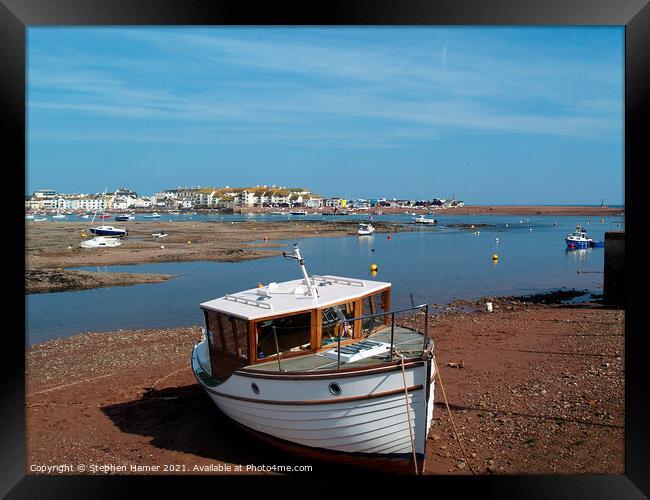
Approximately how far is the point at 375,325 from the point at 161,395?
381cm

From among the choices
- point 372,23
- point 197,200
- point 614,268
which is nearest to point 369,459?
point 372,23

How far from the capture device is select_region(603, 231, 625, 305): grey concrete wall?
49.7 ft

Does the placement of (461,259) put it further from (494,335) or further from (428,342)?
(428,342)

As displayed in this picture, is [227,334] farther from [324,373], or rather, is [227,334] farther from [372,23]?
[372,23]

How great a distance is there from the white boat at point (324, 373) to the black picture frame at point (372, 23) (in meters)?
0.62

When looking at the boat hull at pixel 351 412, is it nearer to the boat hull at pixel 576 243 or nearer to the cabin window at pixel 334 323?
the cabin window at pixel 334 323

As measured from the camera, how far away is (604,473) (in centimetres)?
571

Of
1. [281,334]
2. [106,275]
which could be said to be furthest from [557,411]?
[106,275]

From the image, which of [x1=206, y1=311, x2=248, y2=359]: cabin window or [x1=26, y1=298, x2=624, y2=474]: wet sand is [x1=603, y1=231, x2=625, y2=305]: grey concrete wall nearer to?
[x1=26, y1=298, x2=624, y2=474]: wet sand

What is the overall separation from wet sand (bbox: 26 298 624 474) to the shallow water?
196 centimetres

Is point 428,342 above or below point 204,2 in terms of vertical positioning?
below

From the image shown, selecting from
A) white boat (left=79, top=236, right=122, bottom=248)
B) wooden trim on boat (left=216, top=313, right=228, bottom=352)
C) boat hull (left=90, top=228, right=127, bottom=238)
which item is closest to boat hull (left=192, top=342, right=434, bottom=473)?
wooden trim on boat (left=216, top=313, right=228, bottom=352)

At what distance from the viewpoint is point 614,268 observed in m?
16.0

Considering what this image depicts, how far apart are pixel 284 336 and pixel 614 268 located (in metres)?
13.1
